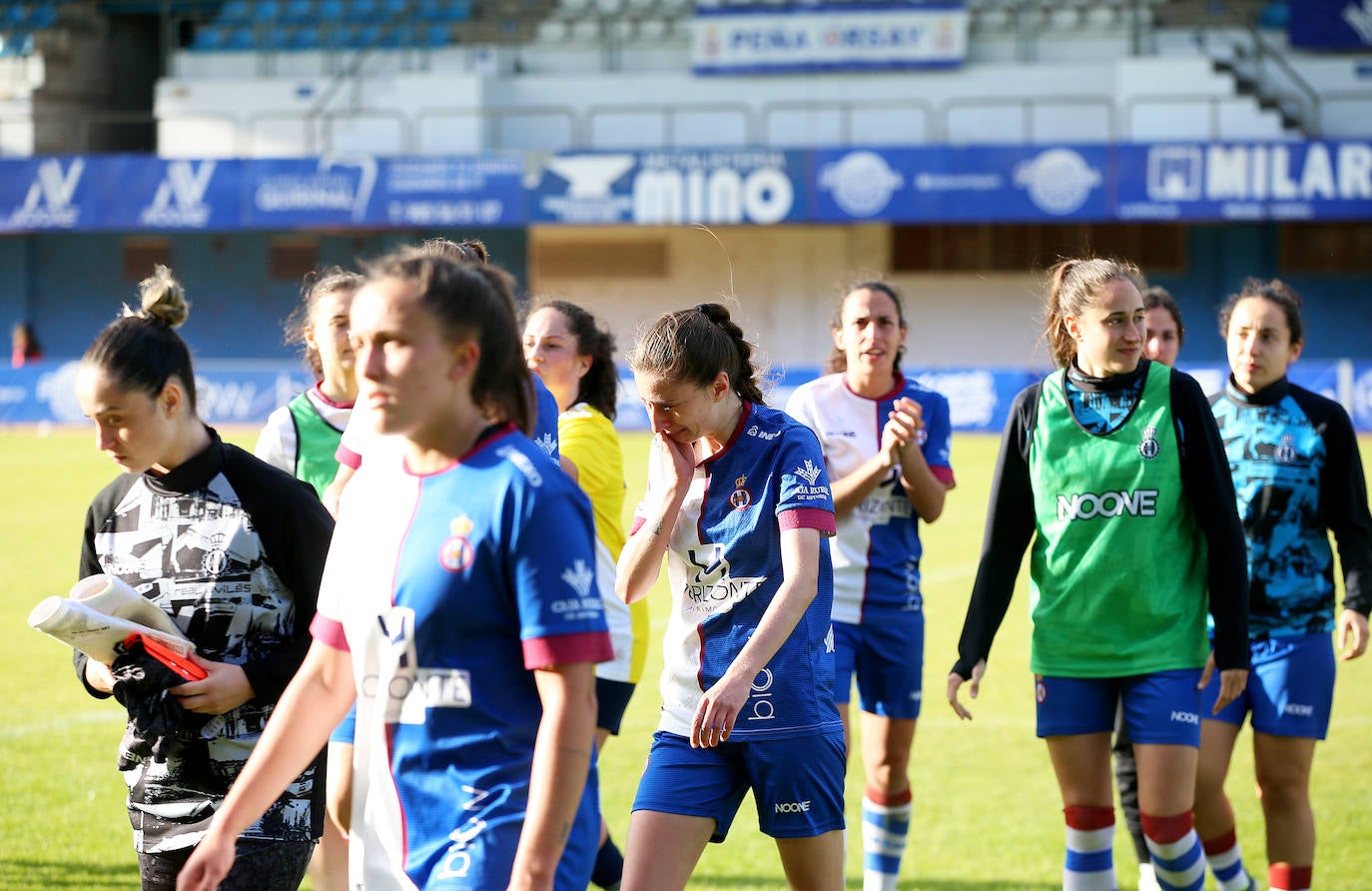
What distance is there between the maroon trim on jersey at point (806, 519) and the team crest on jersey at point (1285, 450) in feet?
7.33

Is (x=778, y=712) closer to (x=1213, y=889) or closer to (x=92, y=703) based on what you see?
(x=1213, y=889)

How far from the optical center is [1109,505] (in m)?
4.48

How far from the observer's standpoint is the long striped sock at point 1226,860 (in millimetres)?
5117

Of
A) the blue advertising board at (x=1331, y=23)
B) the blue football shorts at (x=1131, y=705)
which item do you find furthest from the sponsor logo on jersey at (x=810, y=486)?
the blue advertising board at (x=1331, y=23)

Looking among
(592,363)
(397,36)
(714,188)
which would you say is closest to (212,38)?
(397,36)

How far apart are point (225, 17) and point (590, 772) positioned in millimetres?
34276

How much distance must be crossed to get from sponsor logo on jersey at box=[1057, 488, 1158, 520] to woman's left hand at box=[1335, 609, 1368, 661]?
110 centimetres

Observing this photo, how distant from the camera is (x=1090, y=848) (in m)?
4.47

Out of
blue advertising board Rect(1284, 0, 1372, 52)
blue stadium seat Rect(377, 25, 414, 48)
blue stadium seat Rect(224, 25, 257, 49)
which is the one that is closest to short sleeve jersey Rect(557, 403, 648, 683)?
blue advertising board Rect(1284, 0, 1372, 52)

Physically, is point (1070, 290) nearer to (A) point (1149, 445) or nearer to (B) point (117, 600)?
(A) point (1149, 445)

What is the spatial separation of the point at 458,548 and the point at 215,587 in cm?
113

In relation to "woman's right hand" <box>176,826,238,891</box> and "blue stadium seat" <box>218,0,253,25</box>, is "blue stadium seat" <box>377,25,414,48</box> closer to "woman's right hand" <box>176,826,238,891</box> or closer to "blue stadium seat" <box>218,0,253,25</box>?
"blue stadium seat" <box>218,0,253,25</box>

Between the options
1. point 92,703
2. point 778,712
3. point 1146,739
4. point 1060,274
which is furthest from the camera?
point 92,703

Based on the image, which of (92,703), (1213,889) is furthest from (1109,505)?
(92,703)
